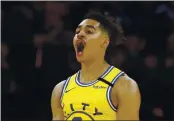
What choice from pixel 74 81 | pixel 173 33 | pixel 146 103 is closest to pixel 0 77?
pixel 146 103

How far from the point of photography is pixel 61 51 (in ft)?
14.0

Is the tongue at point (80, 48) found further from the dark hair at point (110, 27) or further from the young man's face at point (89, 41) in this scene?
the dark hair at point (110, 27)

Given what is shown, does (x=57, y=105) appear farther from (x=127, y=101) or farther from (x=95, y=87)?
(x=127, y=101)

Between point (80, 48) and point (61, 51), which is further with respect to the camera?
point (61, 51)

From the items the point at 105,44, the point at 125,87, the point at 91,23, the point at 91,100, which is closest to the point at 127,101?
the point at 125,87

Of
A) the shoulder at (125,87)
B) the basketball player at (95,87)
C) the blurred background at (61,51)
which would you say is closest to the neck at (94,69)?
the basketball player at (95,87)

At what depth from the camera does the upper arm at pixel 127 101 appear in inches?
90.5

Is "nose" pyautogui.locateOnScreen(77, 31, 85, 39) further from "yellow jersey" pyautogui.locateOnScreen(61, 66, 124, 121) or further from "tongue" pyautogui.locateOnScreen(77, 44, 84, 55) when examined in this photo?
"yellow jersey" pyautogui.locateOnScreen(61, 66, 124, 121)

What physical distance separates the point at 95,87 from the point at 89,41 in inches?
9.7

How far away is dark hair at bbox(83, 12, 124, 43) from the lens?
2.46 meters

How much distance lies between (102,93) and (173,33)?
215cm

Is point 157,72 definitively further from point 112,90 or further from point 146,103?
point 112,90

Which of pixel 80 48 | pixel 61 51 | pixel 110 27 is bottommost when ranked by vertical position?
pixel 80 48

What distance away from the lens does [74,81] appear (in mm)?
2486
